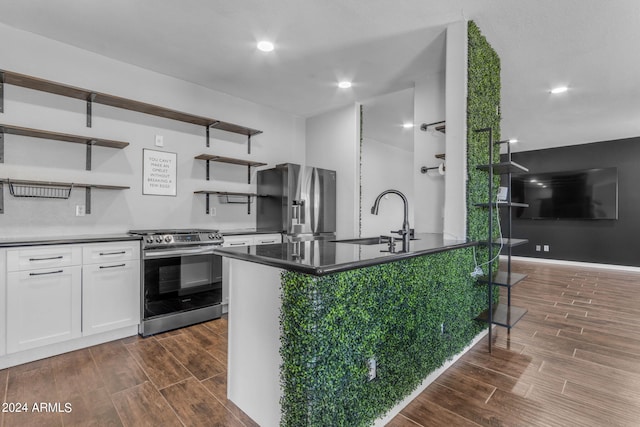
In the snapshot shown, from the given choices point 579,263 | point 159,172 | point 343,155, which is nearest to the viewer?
point 159,172

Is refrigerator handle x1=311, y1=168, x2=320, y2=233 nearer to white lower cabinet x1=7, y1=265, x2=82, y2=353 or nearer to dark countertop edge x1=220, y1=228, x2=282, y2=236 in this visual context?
dark countertop edge x1=220, y1=228, x2=282, y2=236


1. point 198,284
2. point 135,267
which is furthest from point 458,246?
point 135,267

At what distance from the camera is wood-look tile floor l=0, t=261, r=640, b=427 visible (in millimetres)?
1750

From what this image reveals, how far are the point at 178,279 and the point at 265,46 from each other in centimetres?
243

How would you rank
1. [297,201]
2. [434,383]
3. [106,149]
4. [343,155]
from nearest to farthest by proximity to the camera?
[434,383], [106,149], [297,201], [343,155]

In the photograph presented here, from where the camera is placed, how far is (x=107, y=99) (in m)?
3.03

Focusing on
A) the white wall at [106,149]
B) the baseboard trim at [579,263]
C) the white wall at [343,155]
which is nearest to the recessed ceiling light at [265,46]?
the white wall at [106,149]

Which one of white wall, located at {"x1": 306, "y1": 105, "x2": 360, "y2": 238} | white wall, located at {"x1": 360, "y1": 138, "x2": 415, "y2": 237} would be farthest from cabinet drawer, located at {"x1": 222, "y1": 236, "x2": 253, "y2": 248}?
white wall, located at {"x1": 360, "y1": 138, "x2": 415, "y2": 237}

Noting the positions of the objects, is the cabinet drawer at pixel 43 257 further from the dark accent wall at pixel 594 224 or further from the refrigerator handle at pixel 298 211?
the dark accent wall at pixel 594 224

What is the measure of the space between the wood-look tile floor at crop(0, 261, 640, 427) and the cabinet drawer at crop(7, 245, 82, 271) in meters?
0.74

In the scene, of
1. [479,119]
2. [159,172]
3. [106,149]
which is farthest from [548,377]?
[106,149]

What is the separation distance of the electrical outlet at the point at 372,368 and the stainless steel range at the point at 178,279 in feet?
7.38

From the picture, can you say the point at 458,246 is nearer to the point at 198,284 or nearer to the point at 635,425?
the point at 635,425

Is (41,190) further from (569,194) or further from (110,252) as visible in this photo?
(569,194)
